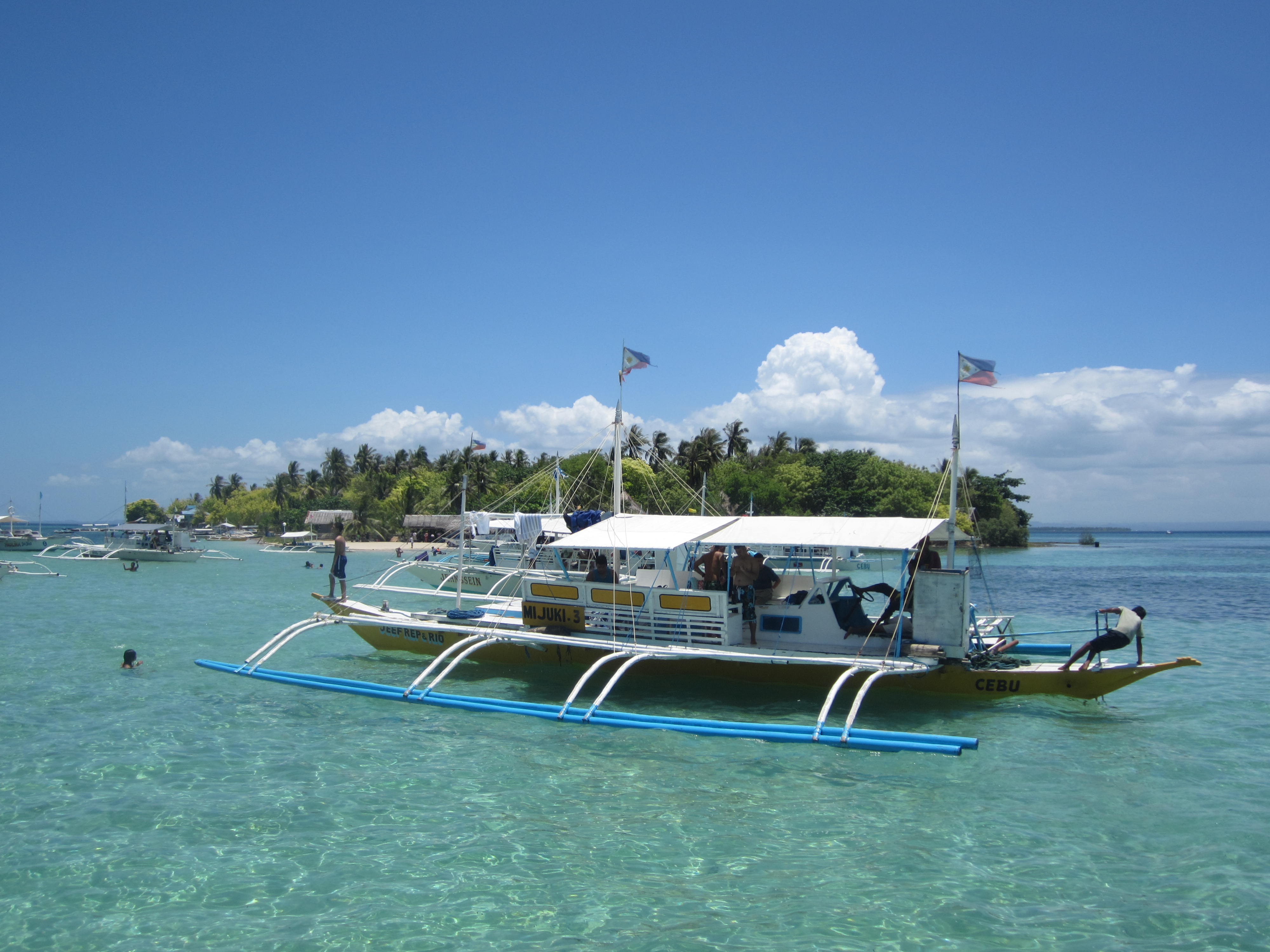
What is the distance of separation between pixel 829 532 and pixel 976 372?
4041 mm

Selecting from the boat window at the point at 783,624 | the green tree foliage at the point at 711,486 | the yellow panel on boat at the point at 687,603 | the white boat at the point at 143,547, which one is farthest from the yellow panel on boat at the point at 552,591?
the white boat at the point at 143,547

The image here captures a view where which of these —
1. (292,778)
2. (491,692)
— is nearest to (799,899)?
(292,778)

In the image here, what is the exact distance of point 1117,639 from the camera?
1459 centimetres

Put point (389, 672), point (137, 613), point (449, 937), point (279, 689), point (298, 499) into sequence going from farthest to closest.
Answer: point (298, 499), point (137, 613), point (389, 672), point (279, 689), point (449, 937)

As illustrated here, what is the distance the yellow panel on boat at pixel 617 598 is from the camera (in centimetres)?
1623

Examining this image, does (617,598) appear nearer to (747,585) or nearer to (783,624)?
(747,585)

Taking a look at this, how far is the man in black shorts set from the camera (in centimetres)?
1455

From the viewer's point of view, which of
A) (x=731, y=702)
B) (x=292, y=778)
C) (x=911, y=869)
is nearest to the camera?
(x=911, y=869)

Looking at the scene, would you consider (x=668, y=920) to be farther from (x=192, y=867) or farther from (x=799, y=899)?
(x=192, y=867)

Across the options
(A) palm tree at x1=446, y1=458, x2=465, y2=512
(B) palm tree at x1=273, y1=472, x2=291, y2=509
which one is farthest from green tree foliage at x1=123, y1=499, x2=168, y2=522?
(A) palm tree at x1=446, y1=458, x2=465, y2=512

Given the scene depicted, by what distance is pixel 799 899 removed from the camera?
8.33 metres

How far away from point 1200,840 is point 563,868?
7.51 metres

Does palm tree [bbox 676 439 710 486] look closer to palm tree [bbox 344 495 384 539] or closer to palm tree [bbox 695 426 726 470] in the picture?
palm tree [bbox 695 426 726 470]

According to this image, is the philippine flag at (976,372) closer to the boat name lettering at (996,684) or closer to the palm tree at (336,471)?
the boat name lettering at (996,684)
